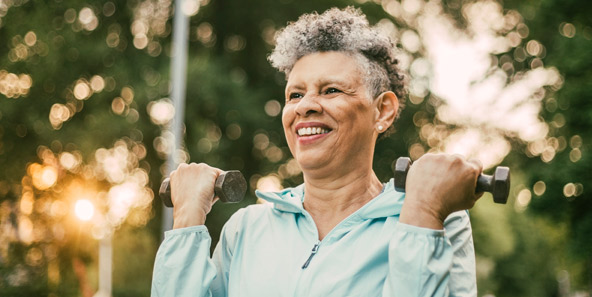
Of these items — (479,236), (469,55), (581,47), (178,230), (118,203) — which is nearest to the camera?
(178,230)

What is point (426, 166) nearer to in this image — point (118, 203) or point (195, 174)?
point (195, 174)

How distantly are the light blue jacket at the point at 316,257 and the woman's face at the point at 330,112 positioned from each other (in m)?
0.18

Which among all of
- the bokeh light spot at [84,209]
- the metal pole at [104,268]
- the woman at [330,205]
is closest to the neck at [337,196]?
the woman at [330,205]

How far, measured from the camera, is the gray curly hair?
2211mm

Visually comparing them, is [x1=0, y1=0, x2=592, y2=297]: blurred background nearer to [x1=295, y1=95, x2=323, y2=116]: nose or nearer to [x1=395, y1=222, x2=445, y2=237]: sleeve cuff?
[x1=295, y1=95, x2=323, y2=116]: nose

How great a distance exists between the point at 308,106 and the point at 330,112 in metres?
0.08

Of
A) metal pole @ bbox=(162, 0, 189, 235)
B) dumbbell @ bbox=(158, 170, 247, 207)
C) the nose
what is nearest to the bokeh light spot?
metal pole @ bbox=(162, 0, 189, 235)

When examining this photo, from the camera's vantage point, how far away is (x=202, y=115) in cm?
1217

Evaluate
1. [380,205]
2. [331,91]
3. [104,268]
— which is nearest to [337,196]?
[380,205]

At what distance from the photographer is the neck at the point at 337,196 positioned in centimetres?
221

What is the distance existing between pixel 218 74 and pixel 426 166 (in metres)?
10.5

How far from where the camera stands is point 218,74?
12070 mm

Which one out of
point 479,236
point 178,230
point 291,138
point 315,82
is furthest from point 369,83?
point 479,236

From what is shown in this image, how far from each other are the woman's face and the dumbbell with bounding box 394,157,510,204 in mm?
342
